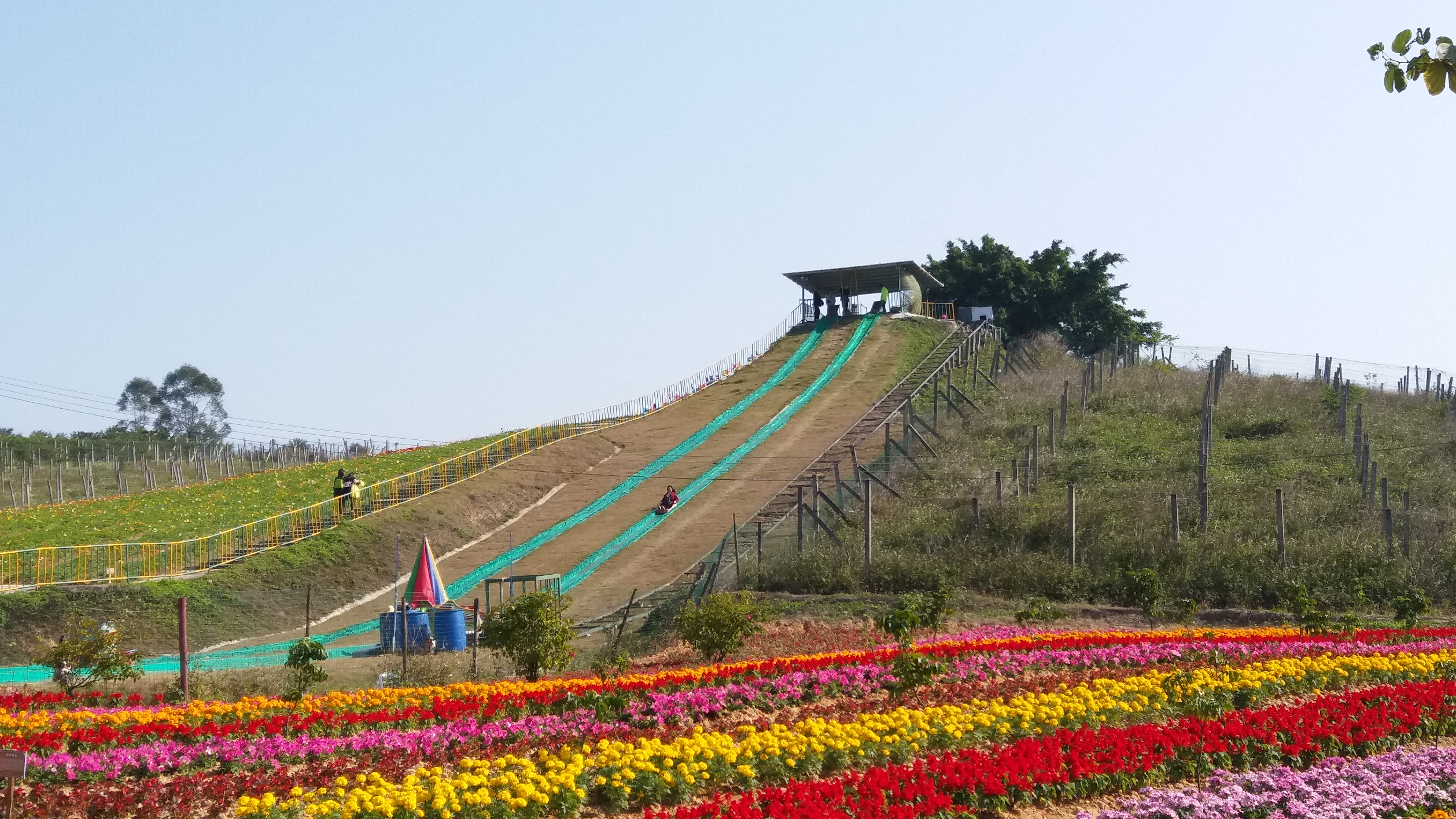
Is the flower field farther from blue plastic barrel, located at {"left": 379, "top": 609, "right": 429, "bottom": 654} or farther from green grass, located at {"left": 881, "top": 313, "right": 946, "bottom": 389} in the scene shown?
green grass, located at {"left": 881, "top": 313, "right": 946, "bottom": 389}

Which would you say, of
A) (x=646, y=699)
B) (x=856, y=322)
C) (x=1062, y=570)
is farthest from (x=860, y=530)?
(x=856, y=322)

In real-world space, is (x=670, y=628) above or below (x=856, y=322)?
below

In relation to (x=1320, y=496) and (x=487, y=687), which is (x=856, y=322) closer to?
(x=1320, y=496)

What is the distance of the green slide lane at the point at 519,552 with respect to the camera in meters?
21.7

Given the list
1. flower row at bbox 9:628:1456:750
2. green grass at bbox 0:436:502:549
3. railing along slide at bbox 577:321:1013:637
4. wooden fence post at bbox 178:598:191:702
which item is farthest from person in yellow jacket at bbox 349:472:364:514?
flower row at bbox 9:628:1456:750

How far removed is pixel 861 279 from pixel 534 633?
57709 millimetres

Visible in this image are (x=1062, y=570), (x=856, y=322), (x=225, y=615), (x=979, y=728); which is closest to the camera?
(x=979, y=728)

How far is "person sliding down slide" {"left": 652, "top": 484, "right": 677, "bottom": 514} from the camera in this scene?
1480 inches

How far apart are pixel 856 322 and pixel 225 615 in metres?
46.4

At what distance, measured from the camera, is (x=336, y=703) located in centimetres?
1405

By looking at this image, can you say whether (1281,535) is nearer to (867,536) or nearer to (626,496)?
(867,536)

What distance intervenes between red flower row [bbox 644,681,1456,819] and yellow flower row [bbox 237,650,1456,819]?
29 centimetres

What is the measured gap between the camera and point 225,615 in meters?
27.6

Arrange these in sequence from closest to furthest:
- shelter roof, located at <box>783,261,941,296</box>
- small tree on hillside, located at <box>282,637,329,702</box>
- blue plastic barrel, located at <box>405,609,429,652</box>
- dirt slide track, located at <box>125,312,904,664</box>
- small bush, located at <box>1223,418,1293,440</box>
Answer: small tree on hillside, located at <box>282,637,329,702</box> → blue plastic barrel, located at <box>405,609,429,652</box> → dirt slide track, located at <box>125,312,904,664</box> → small bush, located at <box>1223,418,1293,440</box> → shelter roof, located at <box>783,261,941,296</box>
